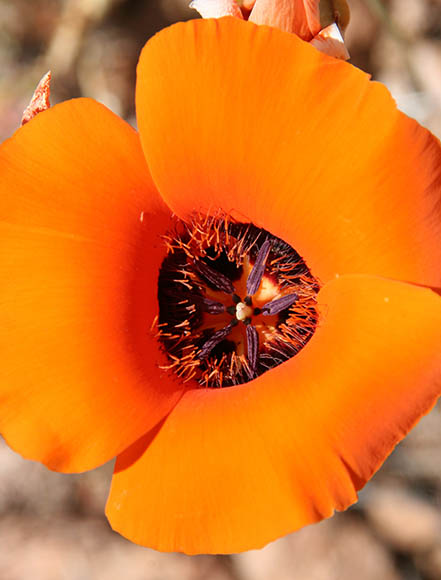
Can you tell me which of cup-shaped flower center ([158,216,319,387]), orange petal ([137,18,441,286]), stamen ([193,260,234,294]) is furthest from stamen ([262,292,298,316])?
orange petal ([137,18,441,286])

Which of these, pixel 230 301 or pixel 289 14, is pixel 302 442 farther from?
pixel 289 14

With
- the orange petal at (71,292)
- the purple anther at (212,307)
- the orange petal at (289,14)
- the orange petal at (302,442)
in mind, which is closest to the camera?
the orange petal at (302,442)

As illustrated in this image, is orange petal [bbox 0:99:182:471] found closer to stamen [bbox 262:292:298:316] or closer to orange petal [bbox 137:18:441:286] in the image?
orange petal [bbox 137:18:441:286]

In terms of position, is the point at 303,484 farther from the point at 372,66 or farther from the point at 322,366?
the point at 372,66

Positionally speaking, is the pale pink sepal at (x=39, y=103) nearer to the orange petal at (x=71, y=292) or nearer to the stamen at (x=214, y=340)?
the orange petal at (x=71, y=292)

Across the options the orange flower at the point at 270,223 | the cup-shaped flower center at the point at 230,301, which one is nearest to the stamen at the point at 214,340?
the cup-shaped flower center at the point at 230,301

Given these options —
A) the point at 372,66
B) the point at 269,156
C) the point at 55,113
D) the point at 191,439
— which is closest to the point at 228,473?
the point at 191,439

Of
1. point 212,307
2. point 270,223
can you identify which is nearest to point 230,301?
point 212,307
